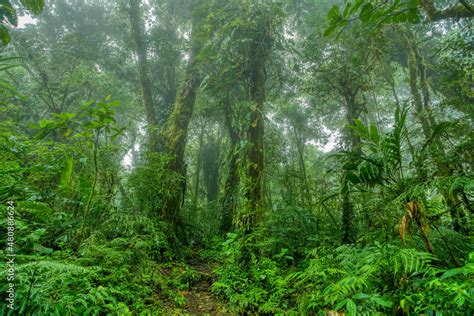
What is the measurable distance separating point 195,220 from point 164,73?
6.13 m

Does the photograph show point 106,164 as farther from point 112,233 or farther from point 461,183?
point 461,183

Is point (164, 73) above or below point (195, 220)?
above

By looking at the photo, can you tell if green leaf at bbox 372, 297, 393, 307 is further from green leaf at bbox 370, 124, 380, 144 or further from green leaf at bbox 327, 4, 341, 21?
green leaf at bbox 327, 4, 341, 21

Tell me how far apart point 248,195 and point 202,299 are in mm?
1637

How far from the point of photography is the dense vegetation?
195cm

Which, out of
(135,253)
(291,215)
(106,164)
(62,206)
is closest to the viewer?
(135,253)

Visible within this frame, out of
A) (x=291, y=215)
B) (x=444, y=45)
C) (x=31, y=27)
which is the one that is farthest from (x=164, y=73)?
(x=444, y=45)

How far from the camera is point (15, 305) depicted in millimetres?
1660

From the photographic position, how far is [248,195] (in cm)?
422

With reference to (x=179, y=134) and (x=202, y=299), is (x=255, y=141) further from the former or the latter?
(x=202, y=299)

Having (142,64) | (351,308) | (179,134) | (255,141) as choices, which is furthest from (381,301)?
(142,64)

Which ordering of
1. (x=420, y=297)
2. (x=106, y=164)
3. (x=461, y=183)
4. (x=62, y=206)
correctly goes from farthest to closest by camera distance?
(x=106, y=164)
(x=62, y=206)
(x=461, y=183)
(x=420, y=297)

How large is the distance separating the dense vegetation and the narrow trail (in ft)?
0.09

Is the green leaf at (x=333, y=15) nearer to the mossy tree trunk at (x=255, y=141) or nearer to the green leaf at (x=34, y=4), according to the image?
the mossy tree trunk at (x=255, y=141)
